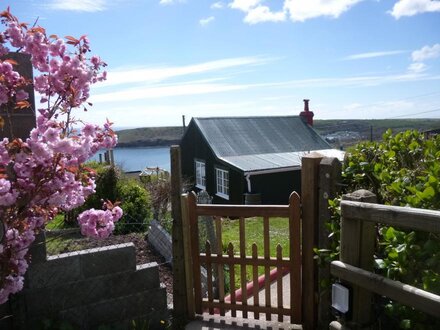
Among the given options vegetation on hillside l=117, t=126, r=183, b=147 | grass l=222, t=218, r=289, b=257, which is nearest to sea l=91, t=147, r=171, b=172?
grass l=222, t=218, r=289, b=257

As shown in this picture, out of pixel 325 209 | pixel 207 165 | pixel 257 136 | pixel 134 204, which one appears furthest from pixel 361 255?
pixel 257 136

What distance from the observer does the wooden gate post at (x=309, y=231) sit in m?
3.67

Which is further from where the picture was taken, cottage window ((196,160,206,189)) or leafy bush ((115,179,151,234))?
cottage window ((196,160,206,189))

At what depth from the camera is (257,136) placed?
1894 cm

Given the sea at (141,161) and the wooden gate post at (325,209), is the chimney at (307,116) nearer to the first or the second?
the sea at (141,161)

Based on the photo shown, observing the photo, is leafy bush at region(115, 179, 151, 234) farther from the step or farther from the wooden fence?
the wooden fence

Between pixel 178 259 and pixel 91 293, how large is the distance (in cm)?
93

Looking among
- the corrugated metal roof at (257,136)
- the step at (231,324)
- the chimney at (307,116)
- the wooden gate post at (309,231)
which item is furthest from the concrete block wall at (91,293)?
the chimney at (307,116)

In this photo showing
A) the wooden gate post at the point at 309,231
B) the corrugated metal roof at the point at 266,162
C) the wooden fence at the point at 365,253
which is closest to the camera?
the wooden fence at the point at 365,253

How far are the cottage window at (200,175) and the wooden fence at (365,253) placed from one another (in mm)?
16658

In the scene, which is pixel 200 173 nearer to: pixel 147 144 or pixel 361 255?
pixel 361 255

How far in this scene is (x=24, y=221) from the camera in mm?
2746

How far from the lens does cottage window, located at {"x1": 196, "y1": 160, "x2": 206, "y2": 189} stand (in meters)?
19.5

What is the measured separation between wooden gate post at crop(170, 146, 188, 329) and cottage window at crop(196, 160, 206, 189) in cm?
1521
